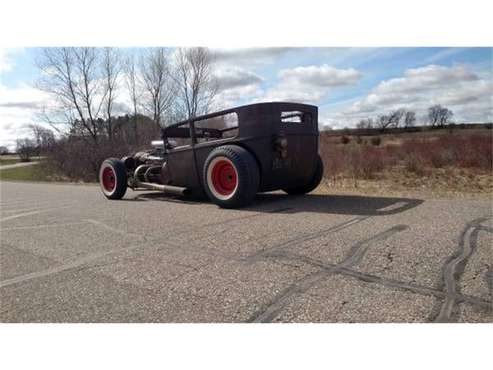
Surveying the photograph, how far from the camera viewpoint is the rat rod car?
17.7ft

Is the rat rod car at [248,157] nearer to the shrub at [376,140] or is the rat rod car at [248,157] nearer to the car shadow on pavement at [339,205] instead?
the car shadow on pavement at [339,205]

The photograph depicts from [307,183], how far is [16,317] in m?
5.27

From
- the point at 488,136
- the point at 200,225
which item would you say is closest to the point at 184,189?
the point at 200,225

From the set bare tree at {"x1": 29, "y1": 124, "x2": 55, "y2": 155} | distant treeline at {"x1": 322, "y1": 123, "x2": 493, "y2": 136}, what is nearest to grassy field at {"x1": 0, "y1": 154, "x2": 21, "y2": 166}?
bare tree at {"x1": 29, "y1": 124, "x2": 55, "y2": 155}

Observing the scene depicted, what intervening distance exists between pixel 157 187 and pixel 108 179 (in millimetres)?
1771

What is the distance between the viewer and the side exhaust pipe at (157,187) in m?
6.66

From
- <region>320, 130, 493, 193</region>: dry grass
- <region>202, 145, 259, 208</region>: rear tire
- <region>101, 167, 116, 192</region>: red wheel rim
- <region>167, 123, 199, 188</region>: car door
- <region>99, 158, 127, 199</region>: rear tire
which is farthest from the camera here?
<region>320, 130, 493, 193</region>: dry grass

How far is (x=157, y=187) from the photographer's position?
7238 millimetres

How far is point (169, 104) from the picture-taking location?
2822 centimetres

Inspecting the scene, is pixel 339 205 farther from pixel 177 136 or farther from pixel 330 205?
pixel 177 136

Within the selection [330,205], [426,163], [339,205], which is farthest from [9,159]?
[339,205]

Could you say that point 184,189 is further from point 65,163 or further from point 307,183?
point 65,163

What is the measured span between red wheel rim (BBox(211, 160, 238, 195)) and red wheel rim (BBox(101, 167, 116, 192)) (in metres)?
3.46

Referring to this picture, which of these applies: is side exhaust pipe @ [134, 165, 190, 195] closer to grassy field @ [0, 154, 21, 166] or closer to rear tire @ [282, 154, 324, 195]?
rear tire @ [282, 154, 324, 195]
